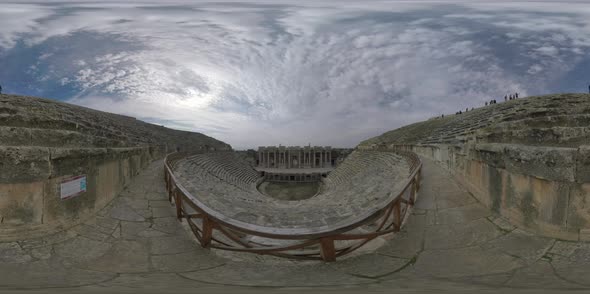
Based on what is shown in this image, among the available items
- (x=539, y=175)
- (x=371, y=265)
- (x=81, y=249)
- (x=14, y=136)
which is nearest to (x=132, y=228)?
(x=81, y=249)

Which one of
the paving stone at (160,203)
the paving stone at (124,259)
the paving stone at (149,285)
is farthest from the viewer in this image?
the paving stone at (160,203)

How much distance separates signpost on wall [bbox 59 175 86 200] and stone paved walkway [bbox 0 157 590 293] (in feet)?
1.90

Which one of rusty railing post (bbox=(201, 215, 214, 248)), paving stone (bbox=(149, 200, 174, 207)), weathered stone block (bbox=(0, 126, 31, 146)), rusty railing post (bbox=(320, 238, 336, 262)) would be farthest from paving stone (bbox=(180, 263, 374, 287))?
weathered stone block (bbox=(0, 126, 31, 146))

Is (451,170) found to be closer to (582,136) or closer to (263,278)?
(582,136)

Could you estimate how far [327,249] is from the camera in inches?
156

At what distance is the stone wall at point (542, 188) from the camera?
3662 mm

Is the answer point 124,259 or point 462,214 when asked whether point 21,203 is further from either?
point 462,214

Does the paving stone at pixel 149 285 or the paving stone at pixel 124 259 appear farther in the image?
the paving stone at pixel 124 259

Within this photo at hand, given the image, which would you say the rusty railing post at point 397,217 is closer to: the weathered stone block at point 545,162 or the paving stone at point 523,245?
the paving stone at point 523,245

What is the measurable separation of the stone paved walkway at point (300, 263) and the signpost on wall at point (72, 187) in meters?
0.58

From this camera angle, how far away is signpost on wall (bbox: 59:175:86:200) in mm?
4676

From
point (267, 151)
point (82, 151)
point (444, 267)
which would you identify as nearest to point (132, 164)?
point (82, 151)

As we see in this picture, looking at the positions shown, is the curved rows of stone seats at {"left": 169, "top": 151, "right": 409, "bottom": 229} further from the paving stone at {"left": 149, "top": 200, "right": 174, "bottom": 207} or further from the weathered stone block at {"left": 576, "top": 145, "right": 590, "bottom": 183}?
the weathered stone block at {"left": 576, "top": 145, "right": 590, "bottom": 183}

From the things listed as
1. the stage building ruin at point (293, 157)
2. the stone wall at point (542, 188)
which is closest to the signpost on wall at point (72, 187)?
the stone wall at point (542, 188)
